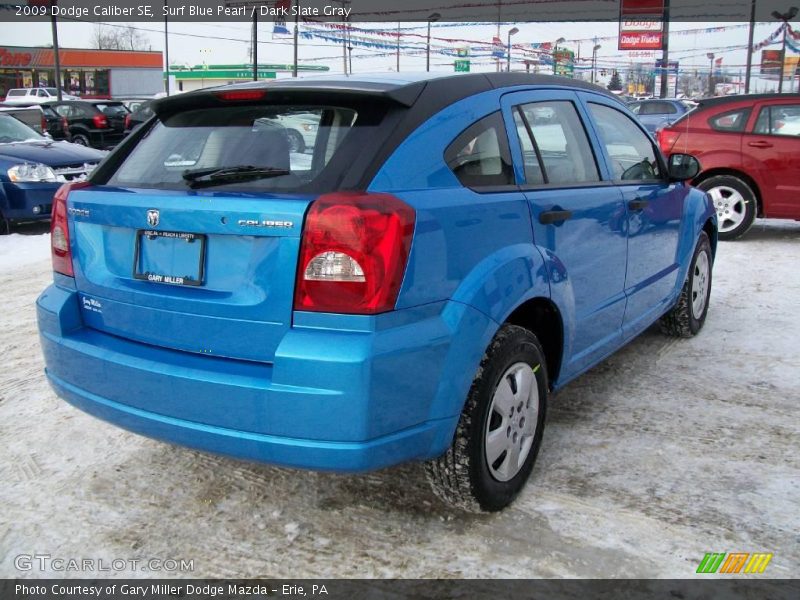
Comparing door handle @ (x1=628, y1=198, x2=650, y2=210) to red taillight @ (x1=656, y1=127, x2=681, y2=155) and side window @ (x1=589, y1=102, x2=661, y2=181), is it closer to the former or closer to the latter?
side window @ (x1=589, y1=102, x2=661, y2=181)

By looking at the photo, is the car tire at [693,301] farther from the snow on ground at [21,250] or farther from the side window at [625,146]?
the snow on ground at [21,250]

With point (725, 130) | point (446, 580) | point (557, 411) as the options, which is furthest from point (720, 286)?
point (446, 580)

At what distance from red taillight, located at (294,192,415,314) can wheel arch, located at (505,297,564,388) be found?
82 centimetres

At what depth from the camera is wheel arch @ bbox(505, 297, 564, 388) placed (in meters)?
2.97

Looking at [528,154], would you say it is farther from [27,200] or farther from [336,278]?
[27,200]

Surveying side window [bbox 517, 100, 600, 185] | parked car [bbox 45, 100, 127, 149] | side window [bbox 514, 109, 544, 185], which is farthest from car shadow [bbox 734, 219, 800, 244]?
parked car [bbox 45, 100, 127, 149]

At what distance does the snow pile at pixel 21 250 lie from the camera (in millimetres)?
7477

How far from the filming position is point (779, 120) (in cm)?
821

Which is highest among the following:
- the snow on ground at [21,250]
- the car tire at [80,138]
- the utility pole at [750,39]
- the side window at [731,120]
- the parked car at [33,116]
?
the utility pole at [750,39]

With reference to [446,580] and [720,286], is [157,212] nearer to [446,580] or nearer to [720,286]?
[446,580]

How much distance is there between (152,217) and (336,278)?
2.39ft

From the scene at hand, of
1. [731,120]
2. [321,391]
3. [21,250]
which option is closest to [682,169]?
[321,391]

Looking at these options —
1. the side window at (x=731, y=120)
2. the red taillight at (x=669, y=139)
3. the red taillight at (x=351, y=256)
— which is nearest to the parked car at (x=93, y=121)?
the red taillight at (x=669, y=139)

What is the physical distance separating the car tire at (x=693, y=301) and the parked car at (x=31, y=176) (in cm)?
660
